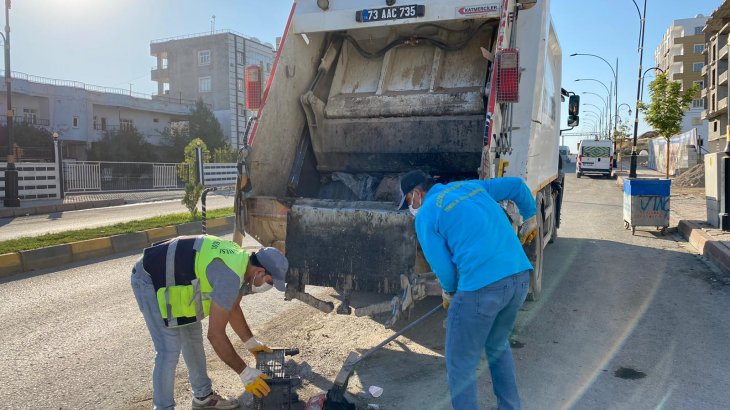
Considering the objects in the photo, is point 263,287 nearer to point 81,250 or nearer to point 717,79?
point 81,250

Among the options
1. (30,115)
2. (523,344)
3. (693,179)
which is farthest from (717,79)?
(30,115)

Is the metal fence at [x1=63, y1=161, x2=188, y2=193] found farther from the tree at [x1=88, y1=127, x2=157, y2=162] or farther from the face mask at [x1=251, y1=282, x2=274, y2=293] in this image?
the face mask at [x1=251, y1=282, x2=274, y2=293]

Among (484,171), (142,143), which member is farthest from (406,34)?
(142,143)

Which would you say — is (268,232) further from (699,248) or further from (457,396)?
(699,248)

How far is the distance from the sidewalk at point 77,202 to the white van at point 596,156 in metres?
19.1

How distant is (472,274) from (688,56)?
73335 millimetres

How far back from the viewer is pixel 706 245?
26.1 ft

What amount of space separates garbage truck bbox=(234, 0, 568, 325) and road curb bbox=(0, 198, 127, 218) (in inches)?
472

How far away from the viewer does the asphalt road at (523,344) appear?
3.52 meters

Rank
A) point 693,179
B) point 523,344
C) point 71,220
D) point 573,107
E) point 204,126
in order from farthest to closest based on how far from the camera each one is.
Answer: point 204,126 < point 693,179 < point 71,220 < point 573,107 < point 523,344

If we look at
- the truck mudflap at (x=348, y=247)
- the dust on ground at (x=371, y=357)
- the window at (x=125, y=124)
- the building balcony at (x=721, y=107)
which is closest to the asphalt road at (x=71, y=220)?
the dust on ground at (x=371, y=357)

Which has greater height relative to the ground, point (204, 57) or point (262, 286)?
point (204, 57)

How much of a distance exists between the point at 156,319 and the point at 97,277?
4332 millimetres

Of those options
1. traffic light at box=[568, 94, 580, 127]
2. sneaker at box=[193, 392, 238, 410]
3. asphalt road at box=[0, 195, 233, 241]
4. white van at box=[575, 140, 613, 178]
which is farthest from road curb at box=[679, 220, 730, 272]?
white van at box=[575, 140, 613, 178]
